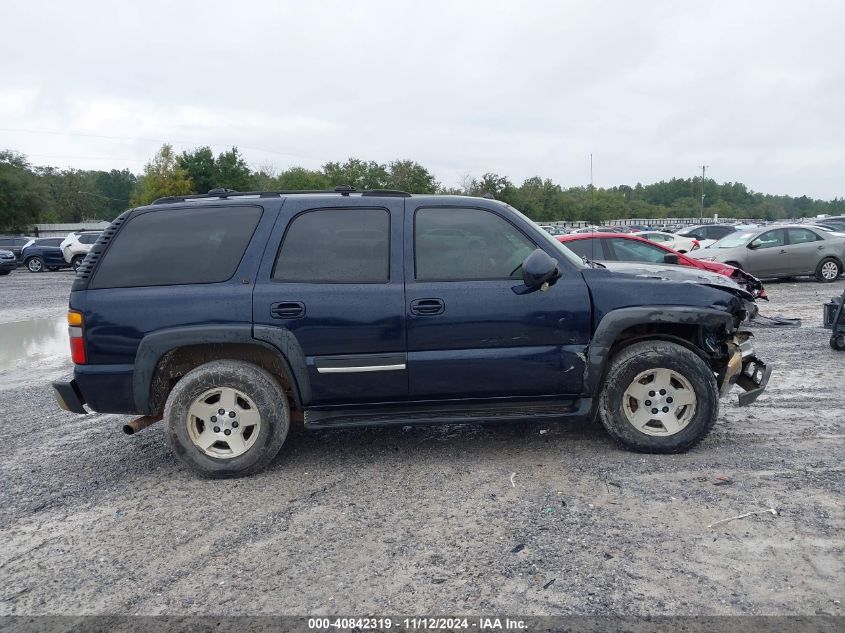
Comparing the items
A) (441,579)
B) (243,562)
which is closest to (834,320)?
(441,579)

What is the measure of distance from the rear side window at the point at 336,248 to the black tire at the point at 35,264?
101 ft

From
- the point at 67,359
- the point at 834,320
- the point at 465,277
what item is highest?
the point at 465,277

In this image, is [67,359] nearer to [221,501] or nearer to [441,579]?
[221,501]

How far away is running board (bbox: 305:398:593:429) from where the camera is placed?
458cm

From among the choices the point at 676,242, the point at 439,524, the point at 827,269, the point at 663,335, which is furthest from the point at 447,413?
the point at 676,242

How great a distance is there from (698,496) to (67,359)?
8.61 m

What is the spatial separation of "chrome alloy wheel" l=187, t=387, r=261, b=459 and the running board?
1.33ft

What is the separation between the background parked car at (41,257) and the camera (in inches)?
1184

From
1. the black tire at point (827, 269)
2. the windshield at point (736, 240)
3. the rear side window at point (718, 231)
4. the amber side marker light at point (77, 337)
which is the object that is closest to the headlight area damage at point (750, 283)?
the windshield at point (736, 240)

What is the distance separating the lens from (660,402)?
470cm

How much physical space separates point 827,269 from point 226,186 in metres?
48.9

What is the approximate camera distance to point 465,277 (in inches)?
182

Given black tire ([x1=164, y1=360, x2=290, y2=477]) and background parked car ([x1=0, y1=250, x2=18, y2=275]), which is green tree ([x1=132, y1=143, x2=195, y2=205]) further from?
black tire ([x1=164, y1=360, x2=290, y2=477])

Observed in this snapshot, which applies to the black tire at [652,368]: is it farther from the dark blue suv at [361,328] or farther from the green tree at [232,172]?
the green tree at [232,172]
